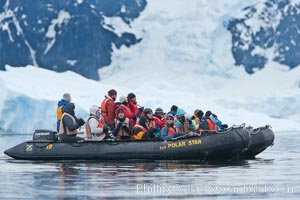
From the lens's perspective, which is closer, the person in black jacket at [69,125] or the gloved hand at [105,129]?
the person in black jacket at [69,125]

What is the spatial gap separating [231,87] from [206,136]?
249 feet

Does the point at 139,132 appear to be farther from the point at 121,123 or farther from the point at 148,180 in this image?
the point at 148,180

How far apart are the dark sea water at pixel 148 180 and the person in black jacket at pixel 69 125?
592 mm

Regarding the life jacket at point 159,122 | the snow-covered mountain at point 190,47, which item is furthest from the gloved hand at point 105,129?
the snow-covered mountain at point 190,47

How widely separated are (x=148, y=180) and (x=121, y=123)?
16.2 feet

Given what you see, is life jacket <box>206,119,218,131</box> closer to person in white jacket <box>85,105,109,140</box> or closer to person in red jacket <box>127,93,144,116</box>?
person in red jacket <box>127,93,144,116</box>

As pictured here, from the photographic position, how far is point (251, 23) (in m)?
107

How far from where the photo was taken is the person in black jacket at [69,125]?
23.2 m

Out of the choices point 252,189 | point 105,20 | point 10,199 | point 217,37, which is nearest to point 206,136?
point 252,189

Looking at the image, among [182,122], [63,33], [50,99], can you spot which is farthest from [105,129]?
[63,33]

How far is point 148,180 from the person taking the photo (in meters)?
18.6

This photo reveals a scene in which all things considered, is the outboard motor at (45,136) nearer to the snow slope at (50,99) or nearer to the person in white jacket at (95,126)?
the person in white jacket at (95,126)

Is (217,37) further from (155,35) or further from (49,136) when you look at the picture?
(49,136)

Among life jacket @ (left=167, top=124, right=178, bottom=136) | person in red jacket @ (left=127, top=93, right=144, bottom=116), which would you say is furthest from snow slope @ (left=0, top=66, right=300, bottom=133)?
life jacket @ (left=167, top=124, right=178, bottom=136)
